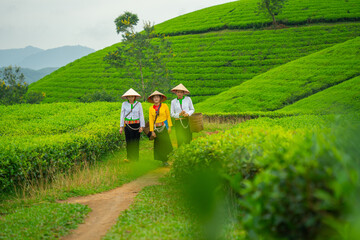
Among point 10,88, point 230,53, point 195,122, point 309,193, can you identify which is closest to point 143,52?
point 195,122

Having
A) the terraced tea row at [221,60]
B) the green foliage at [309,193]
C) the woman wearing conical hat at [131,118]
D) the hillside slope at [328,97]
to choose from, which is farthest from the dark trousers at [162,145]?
the terraced tea row at [221,60]

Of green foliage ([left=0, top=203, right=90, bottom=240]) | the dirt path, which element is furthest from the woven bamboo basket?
green foliage ([left=0, top=203, right=90, bottom=240])

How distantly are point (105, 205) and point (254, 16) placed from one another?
5449 centimetres

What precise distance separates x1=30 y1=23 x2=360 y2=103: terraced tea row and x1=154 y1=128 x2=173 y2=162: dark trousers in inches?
1050

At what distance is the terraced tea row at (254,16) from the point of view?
48.0m

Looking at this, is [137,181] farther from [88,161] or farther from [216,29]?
[216,29]

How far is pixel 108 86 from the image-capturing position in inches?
1743

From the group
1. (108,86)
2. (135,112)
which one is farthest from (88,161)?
(108,86)

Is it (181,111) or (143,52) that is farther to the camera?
(143,52)

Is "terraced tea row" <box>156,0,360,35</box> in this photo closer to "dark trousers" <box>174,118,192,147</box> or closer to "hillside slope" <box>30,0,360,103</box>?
"hillside slope" <box>30,0,360,103</box>

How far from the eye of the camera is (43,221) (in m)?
5.08

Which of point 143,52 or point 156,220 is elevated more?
point 143,52

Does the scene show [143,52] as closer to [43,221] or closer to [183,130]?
[183,130]

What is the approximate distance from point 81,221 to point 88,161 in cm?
458
